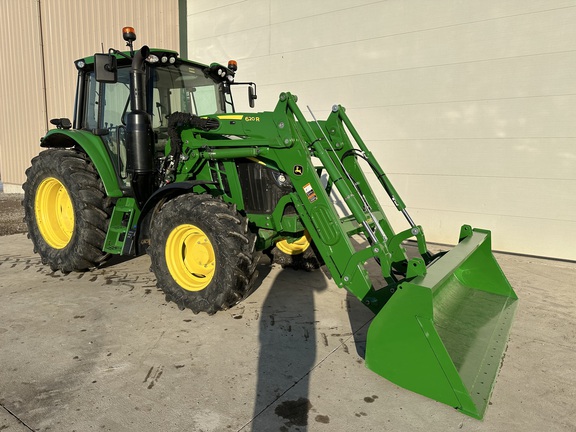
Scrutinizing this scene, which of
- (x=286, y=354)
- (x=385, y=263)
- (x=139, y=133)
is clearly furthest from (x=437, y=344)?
(x=139, y=133)

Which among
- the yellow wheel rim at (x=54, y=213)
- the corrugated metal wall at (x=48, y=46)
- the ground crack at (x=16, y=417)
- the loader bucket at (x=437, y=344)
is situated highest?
the corrugated metal wall at (x=48, y=46)

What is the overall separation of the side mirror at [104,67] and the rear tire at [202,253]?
49.1 inches

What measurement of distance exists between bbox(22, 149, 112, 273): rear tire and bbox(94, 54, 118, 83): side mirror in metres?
1.23

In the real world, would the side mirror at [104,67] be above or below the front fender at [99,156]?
above

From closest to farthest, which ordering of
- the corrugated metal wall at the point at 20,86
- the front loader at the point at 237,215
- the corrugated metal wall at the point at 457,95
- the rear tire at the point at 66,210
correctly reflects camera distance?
the front loader at the point at 237,215
the rear tire at the point at 66,210
the corrugated metal wall at the point at 457,95
the corrugated metal wall at the point at 20,86

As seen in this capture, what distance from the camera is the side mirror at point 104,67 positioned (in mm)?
3643

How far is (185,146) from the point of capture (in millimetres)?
4043

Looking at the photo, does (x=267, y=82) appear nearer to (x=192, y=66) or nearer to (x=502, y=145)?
(x=192, y=66)

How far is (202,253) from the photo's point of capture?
3789 mm

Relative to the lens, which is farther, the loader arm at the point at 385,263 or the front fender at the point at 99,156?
the front fender at the point at 99,156

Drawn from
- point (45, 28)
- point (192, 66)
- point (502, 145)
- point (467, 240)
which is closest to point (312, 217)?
point (467, 240)

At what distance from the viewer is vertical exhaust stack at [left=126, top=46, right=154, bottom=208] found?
3803 mm

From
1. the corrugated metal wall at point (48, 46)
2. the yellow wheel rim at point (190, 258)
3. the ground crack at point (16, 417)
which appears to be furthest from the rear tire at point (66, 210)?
the corrugated metal wall at point (48, 46)

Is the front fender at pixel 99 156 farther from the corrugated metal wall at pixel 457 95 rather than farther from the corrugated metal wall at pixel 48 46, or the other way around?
the corrugated metal wall at pixel 48 46
